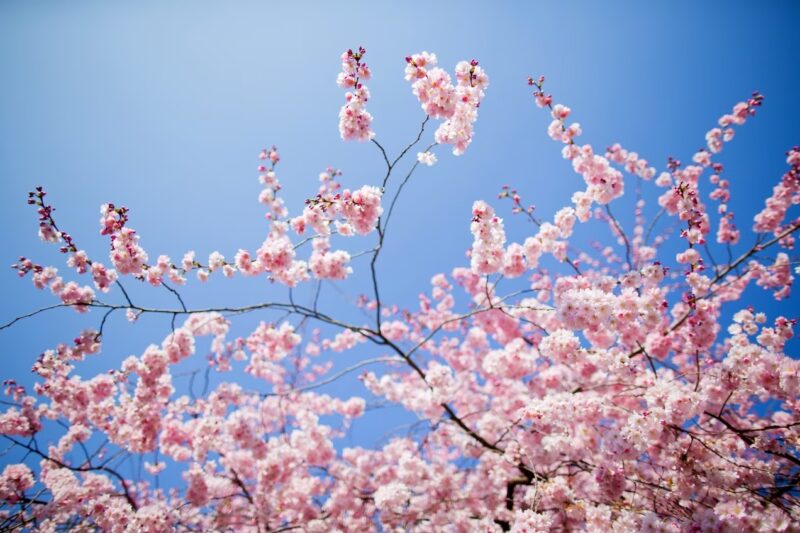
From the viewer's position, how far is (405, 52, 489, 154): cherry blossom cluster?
4.03 meters

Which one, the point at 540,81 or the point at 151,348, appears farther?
the point at 151,348

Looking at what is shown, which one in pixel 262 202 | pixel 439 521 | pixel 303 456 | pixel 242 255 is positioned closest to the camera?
pixel 242 255

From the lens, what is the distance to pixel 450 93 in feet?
13.3

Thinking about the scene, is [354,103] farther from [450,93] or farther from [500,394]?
[500,394]

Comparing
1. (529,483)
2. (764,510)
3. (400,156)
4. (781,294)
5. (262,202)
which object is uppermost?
(262,202)

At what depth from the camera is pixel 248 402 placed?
1051 centimetres

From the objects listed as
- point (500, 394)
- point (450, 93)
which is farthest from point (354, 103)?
point (500, 394)

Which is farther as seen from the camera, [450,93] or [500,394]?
[500,394]

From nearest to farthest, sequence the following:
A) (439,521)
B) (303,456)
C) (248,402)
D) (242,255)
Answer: (242,255), (439,521), (303,456), (248,402)

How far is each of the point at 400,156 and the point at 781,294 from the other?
8.14 meters

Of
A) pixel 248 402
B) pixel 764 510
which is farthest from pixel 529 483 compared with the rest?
pixel 248 402

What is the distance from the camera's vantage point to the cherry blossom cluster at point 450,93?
13.2ft

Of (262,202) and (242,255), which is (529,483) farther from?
(262,202)

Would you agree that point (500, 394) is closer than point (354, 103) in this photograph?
No
